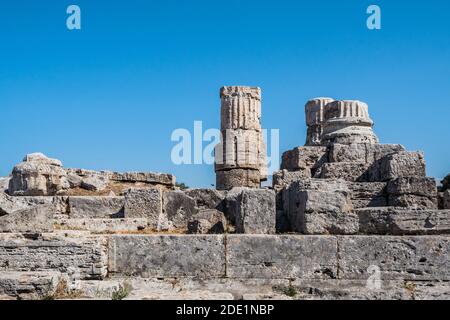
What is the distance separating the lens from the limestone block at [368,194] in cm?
1062

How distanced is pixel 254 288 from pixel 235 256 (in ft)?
1.68

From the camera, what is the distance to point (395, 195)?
10.4 metres

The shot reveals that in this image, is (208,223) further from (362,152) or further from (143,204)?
(362,152)

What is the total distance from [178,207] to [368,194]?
3219 mm

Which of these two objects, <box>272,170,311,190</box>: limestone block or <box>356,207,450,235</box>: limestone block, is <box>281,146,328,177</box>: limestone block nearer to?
<box>272,170,311,190</box>: limestone block

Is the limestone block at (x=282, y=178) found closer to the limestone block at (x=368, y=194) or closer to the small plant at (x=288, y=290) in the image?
the limestone block at (x=368, y=194)

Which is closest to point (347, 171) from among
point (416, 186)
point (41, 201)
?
point (416, 186)

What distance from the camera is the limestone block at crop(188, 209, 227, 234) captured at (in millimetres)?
9578

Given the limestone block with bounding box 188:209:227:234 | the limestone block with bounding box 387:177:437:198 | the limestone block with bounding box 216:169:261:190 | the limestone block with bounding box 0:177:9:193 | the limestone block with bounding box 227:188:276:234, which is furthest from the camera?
the limestone block with bounding box 216:169:261:190

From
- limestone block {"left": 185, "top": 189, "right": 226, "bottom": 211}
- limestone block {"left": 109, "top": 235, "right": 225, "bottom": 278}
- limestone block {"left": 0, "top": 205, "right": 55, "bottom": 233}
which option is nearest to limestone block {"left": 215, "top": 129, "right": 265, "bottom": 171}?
limestone block {"left": 185, "top": 189, "right": 226, "bottom": 211}

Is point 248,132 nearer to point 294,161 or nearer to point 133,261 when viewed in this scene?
point 294,161

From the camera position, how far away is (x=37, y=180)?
13.9m

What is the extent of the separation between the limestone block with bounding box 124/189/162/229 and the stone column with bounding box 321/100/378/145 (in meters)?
6.10
